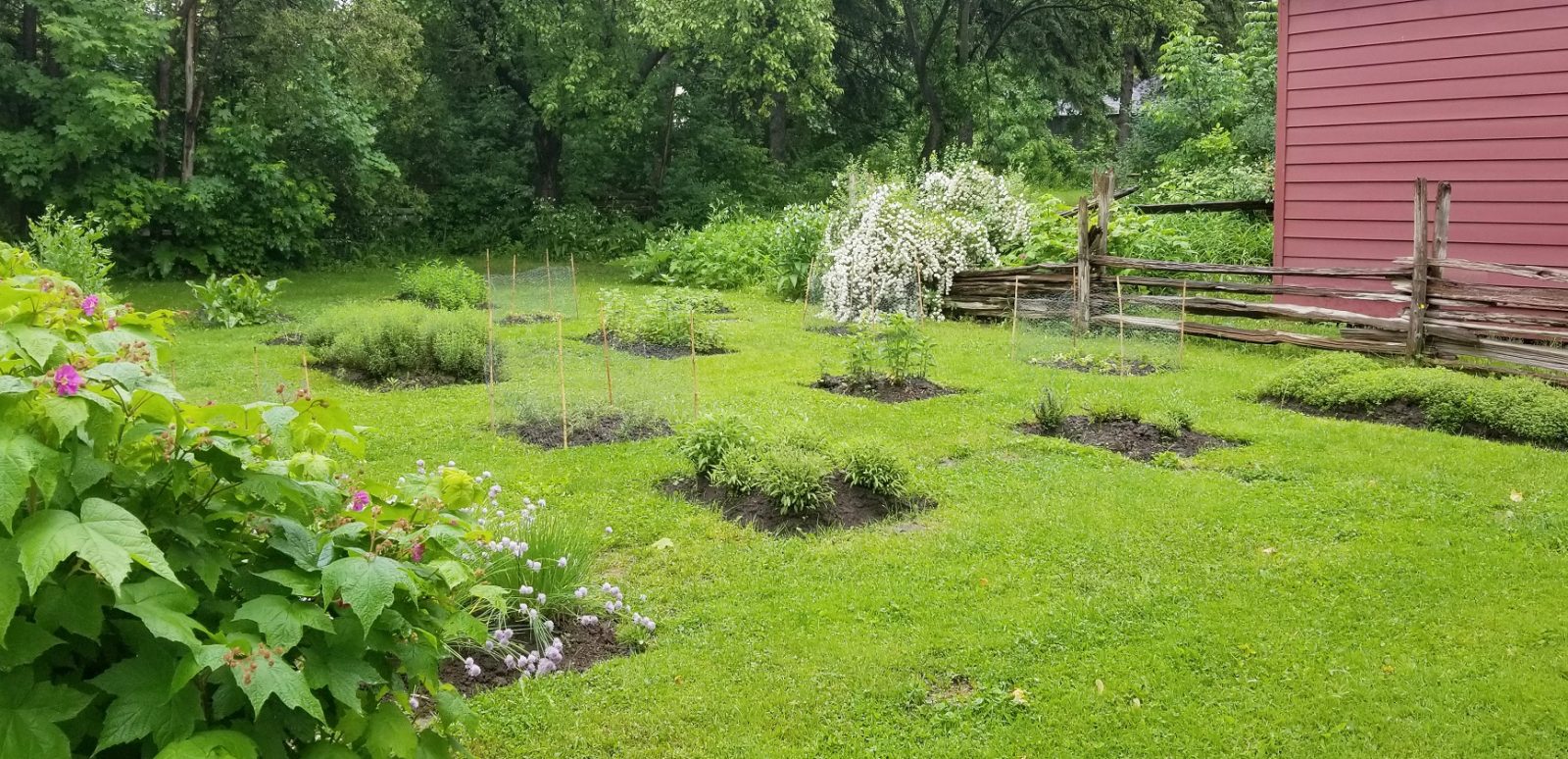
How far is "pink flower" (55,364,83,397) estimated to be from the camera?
1852 mm

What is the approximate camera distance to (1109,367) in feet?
31.5

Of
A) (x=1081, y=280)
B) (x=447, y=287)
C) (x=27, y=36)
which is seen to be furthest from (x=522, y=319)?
(x=27, y=36)

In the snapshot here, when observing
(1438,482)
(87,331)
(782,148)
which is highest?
(782,148)

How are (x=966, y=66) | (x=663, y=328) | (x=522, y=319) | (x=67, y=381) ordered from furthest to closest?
(x=966, y=66), (x=522, y=319), (x=663, y=328), (x=67, y=381)

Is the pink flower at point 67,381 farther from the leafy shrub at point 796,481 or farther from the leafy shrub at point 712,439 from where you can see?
the leafy shrub at point 712,439

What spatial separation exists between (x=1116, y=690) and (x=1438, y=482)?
11.3ft

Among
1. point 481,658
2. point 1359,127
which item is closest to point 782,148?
point 1359,127

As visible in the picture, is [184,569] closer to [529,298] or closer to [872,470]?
[872,470]

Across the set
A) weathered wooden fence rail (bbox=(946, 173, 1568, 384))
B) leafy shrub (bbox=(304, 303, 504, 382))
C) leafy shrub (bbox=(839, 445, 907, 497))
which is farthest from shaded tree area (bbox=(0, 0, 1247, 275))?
leafy shrub (bbox=(839, 445, 907, 497))

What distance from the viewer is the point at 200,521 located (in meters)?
2.08

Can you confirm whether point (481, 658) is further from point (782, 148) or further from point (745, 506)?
point (782, 148)

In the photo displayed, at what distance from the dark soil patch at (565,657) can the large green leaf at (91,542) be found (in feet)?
6.98

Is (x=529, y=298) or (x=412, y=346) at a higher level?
(x=529, y=298)

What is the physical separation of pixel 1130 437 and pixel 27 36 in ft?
52.1
